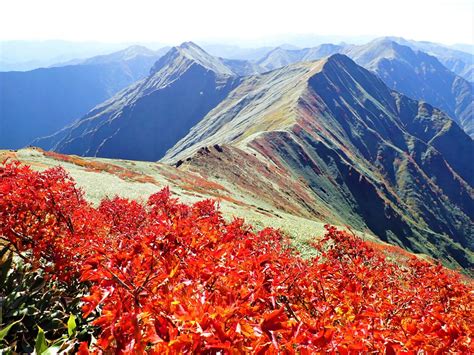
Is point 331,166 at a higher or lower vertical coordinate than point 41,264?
lower

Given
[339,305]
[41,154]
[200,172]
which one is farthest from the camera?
[200,172]

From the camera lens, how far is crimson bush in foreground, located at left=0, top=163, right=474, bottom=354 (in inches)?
164

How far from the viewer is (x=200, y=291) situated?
5.32m

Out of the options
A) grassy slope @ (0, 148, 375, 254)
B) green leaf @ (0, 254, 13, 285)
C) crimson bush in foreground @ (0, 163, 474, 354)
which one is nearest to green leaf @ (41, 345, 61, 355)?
crimson bush in foreground @ (0, 163, 474, 354)

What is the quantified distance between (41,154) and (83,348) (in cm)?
6784

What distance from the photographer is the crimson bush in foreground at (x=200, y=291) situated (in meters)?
4.16

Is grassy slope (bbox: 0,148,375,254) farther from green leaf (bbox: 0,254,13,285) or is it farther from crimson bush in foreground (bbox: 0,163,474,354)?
green leaf (bbox: 0,254,13,285)

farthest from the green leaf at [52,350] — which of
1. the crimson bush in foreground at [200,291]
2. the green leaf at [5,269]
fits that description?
the green leaf at [5,269]

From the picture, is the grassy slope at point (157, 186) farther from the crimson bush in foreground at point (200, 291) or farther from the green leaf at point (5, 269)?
the green leaf at point (5, 269)

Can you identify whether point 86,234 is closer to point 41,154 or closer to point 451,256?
point 41,154

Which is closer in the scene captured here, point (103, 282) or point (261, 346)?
point (261, 346)

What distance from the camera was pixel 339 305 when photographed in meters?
8.05

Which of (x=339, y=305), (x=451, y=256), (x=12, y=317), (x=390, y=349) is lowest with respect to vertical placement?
(x=451, y=256)

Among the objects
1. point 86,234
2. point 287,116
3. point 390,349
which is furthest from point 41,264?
point 287,116
